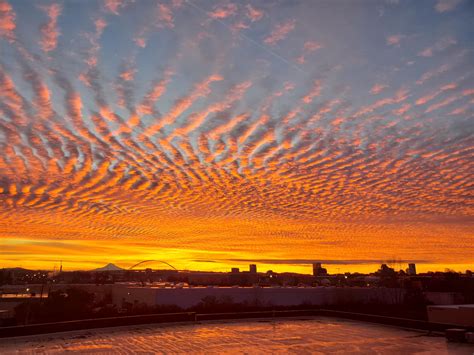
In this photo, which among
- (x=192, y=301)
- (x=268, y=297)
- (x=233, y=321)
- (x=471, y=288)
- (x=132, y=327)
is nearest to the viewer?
(x=132, y=327)

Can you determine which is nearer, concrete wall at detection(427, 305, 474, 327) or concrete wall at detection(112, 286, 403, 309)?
concrete wall at detection(427, 305, 474, 327)

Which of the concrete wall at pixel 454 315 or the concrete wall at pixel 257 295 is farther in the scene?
the concrete wall at pixel 257 295

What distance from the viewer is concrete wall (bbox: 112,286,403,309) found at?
49844 millimetres

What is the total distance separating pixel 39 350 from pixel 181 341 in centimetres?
648

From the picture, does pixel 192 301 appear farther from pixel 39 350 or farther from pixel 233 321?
pixel 39 350

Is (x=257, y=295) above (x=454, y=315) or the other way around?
above

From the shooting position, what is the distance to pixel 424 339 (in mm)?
20734

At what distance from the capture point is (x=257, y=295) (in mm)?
55812

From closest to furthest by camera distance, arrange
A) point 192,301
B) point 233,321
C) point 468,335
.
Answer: point 468,335, point 233,321, point 192,301

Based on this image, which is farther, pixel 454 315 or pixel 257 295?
pixel 257 295

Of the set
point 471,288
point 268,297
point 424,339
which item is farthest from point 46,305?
point 471,288

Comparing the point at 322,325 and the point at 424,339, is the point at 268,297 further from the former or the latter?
the point at 424,339

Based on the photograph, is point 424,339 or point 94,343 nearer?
point 94,343

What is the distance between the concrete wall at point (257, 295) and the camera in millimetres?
49844
